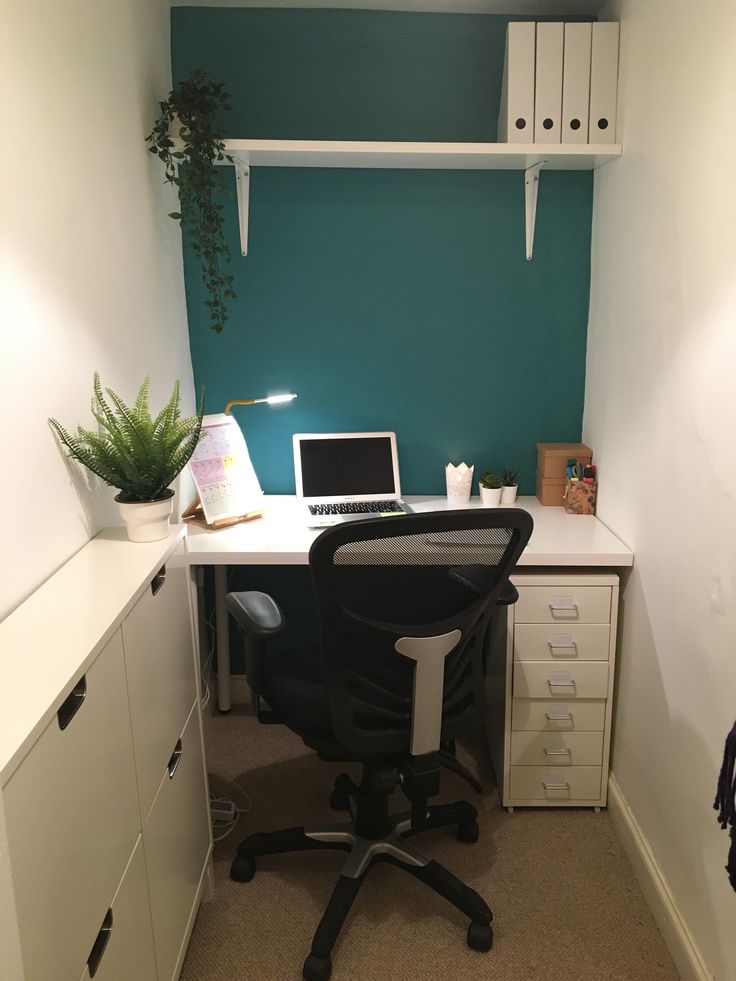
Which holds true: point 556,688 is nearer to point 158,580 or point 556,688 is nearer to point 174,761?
point 174,761

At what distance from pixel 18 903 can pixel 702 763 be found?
1.42 meters

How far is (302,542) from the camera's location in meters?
2.29

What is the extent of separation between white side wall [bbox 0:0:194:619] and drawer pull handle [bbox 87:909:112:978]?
54cm

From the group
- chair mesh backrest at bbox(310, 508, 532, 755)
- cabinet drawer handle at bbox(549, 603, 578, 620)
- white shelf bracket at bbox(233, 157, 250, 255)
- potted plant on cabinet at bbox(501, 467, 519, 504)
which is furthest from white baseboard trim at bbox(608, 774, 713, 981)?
white shelf bracket at bbox(233, 157, 250, 255)

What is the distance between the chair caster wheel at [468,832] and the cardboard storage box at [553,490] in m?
1.04

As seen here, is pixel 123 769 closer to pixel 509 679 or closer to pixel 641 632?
pixel 509 679

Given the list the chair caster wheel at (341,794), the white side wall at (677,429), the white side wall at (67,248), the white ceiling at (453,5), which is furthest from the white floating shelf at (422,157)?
the chair caster wheel at (341,794)

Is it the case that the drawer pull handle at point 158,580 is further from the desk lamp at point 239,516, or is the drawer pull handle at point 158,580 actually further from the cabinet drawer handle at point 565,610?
the cabinet drawer handle at point 565,610

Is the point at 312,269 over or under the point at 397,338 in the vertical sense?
over

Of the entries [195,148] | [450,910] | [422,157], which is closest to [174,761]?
[450,910]

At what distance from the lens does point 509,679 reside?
227 centimetres

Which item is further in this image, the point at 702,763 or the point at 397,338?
the point at 397,338

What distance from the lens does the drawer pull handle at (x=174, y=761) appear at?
67.5 inches

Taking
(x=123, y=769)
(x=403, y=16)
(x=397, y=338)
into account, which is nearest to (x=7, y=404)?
(x=123, y=769)
